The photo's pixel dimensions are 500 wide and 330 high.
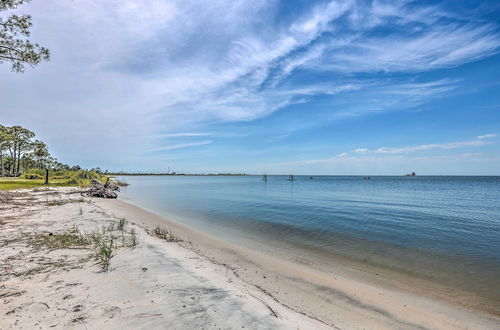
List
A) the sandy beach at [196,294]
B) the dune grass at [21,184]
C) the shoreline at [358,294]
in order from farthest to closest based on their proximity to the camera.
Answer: the dune grass at [21,184]
the shoreline at [358,294]
the sandy beach at [196,294]

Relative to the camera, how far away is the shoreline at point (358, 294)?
5648 mm

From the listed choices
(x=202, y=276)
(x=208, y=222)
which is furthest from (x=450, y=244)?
(x=208, y=222)

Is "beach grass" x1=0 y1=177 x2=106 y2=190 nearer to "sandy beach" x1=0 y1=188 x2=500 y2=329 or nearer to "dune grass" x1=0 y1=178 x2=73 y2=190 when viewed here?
"dune grass" x1=0 y1=178 x2=73 y2=190

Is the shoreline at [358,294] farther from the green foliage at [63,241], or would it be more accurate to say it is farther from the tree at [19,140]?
the tree at [19,140]

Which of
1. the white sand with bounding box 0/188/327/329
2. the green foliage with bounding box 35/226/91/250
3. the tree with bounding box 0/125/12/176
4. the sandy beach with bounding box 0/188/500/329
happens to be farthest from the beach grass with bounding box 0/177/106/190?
the white sand with bounding box 0/188/327/329

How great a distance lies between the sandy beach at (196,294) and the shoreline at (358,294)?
30 millimetres

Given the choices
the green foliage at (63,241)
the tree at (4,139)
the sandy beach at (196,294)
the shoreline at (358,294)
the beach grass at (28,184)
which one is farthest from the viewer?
the tree at (4,139)

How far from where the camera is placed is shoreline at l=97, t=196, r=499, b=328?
5.65 meters

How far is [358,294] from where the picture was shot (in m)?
6.77

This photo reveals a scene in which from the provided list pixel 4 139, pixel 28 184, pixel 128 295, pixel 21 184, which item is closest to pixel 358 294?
pixel 128 295

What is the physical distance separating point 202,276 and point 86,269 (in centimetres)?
312

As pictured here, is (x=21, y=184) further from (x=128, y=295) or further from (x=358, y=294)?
(x=358, y=294)

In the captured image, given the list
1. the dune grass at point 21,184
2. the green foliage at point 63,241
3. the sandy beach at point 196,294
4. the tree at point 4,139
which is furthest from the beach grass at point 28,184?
the sandy beach at point 196,294

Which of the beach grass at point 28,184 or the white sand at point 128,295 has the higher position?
the beach grass at point 28,184
